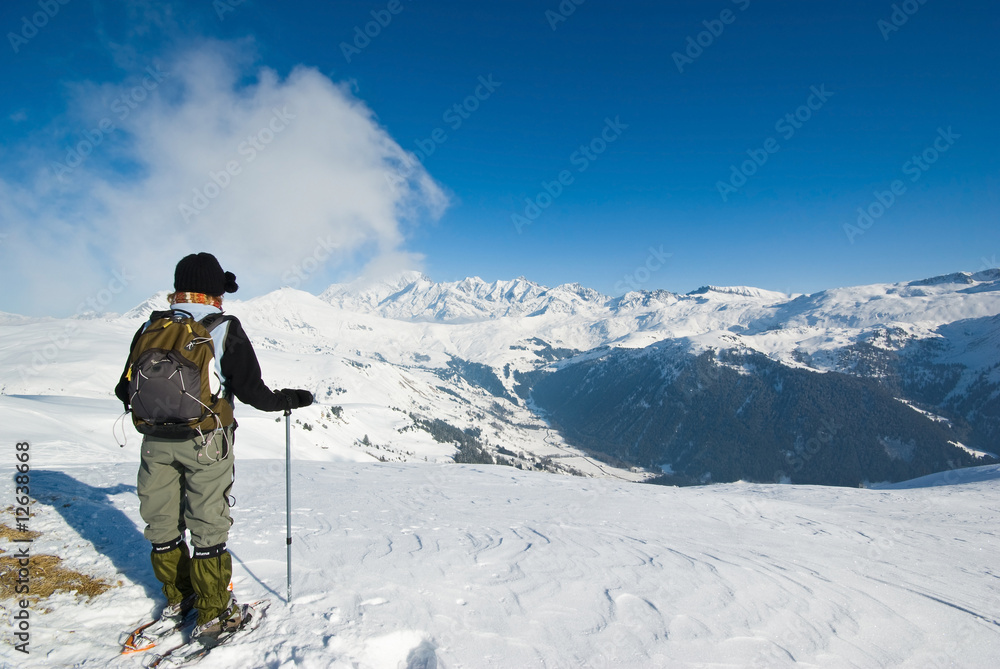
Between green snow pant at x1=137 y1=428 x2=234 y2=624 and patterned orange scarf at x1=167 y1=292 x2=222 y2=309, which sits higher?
patterned orange scarf at x1=167 y1=292 x2=222 y2=309

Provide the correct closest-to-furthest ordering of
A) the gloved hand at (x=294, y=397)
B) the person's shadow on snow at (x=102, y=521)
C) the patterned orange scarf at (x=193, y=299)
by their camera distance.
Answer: the patterned orange scarf at (x=193, y=299) < the gloved hand at (x=294, y=397) < the person's shadow on snow at (x=102, y=521)

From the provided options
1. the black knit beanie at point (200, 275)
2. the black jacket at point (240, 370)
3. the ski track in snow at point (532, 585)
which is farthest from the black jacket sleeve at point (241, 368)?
the ski track in snow at point (532, 585)

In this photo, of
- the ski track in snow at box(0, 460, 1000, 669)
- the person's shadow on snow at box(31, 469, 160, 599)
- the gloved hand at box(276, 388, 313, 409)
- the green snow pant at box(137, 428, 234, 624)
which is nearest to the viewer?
the green snow pant at box(137, 428, 234, 624)

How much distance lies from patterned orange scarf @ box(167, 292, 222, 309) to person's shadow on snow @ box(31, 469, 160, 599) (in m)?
3.42

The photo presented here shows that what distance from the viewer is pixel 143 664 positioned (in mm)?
3840

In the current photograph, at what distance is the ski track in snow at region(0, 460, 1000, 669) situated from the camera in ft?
14.9

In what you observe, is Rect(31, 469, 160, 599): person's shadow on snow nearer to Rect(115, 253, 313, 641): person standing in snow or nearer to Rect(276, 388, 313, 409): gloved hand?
Rect(115, 253, 313, 641): person standing in snow

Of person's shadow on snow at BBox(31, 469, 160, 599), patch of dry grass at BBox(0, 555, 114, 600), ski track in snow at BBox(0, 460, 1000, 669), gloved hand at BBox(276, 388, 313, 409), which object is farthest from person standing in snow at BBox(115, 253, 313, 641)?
patch of dry grass at BBox(0, 555, 114, 600)

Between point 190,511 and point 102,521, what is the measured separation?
4.46 meters

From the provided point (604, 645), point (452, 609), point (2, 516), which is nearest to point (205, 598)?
point (452, 609)

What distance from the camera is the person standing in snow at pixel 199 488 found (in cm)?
435

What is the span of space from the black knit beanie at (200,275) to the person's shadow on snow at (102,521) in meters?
3.57

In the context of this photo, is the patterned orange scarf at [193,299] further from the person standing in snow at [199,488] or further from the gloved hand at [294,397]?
the gloved hand at [294,397]

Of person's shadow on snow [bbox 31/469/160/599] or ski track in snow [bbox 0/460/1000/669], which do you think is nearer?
ski track in snow [bbox 0/460/1000/669]
